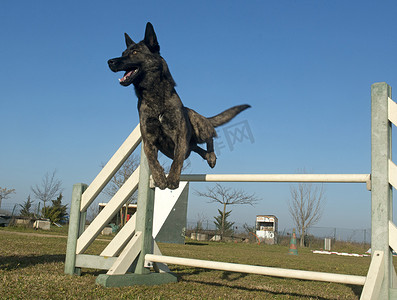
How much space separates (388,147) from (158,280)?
7.45 feet

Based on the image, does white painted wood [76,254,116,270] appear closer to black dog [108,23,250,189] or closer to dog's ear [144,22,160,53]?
black dog [108,23,250,189]

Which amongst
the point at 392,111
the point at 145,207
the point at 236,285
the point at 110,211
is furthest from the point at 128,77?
the point at 236,285

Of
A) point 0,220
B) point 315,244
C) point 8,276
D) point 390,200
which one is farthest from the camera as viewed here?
point 315,244

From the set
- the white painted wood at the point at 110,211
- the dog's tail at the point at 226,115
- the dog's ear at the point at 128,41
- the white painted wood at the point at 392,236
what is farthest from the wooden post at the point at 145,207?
the white painted wood at the point at 392,236

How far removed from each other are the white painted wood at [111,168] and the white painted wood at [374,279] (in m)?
2.30

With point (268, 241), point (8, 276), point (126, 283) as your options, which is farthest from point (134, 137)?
point (268, 241)

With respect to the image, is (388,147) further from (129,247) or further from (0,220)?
(0,220)

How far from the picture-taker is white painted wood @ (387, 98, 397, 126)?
2459mm

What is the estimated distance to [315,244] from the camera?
24.8 metres

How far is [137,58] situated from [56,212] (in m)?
22.8

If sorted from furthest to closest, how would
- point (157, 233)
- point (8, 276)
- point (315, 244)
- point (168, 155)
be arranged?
point (315, 244), point (157, 233), point (168, 155), point (8, 276)

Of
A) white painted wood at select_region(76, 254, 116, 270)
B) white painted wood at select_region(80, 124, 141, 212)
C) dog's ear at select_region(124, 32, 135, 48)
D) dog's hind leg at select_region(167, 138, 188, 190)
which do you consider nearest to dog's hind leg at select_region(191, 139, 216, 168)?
dog's hind leg at select_region(167, 138, 188, 190)

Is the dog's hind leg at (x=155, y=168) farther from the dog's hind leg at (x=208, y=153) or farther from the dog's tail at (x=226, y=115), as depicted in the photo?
the dog's tail at (x=226, y=115)

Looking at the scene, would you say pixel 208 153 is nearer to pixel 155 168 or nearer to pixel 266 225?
pixel 155 168
